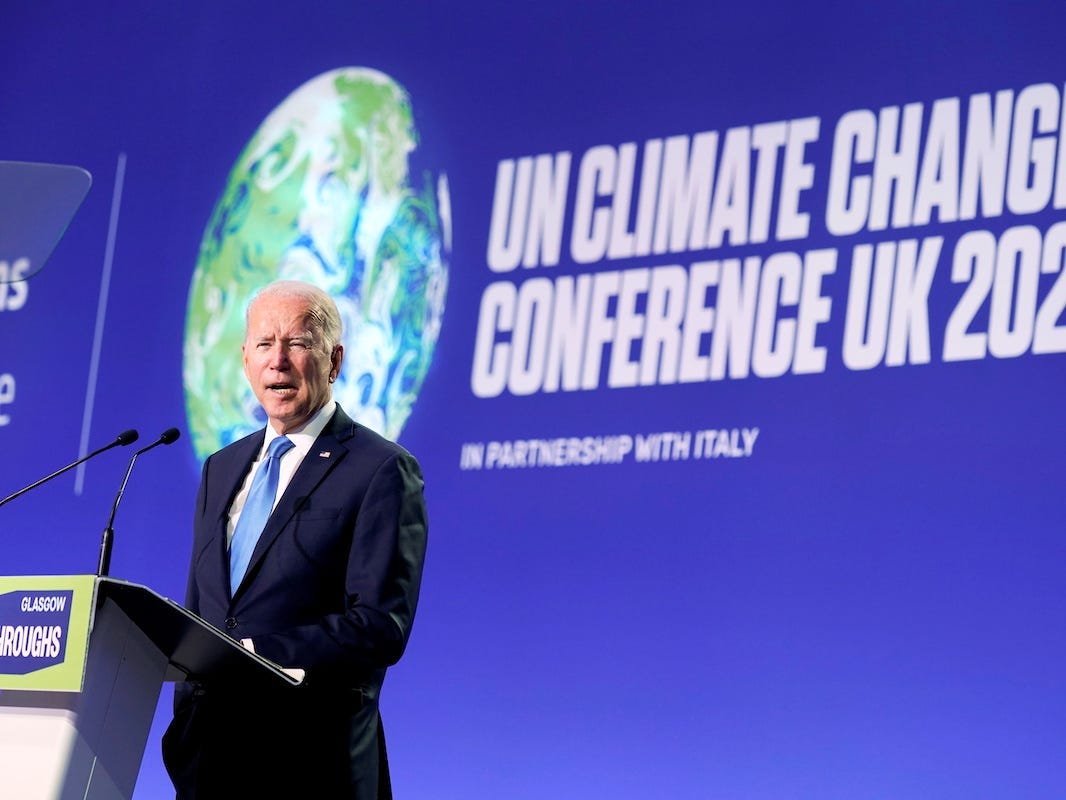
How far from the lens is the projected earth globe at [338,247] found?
4.60 meters

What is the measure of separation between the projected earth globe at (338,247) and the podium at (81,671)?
2678 millimetres

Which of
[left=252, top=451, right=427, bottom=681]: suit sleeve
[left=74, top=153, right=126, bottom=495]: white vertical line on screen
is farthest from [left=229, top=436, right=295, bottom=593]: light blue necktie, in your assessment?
[left=74, top=153, right=126, bottom=495]: white vertical line on screen

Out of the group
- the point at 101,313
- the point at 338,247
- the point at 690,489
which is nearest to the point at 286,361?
the point at 690,489

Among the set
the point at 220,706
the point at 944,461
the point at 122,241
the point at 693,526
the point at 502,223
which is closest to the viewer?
the point at 220,706

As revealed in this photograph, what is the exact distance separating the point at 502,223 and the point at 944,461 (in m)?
1.52

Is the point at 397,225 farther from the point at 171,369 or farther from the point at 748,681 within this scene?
the point at 748,681

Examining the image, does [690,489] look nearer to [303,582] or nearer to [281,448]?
[281,448]

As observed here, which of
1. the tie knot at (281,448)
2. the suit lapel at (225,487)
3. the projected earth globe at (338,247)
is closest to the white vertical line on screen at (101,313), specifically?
the projected earth globe at (338,247)

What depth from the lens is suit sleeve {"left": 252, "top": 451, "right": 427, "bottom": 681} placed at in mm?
1980

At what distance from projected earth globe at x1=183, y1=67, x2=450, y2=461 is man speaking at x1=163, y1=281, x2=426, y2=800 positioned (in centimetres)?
226

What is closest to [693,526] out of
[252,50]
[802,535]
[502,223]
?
[802,535]

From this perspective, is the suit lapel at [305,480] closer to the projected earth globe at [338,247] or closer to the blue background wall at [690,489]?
the blue background wall at [690,489]

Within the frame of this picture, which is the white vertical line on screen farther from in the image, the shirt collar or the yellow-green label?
the yellow-green label

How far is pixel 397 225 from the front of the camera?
469cm
